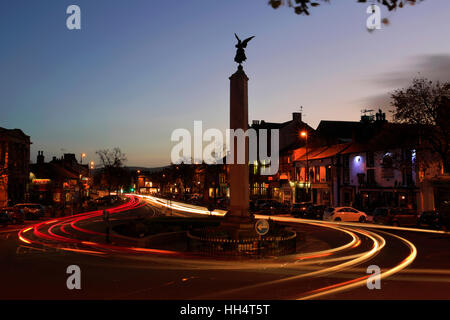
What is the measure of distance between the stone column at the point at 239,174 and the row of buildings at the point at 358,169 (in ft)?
60.3

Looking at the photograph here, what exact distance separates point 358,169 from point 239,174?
1251 inches

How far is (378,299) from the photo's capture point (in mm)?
9281

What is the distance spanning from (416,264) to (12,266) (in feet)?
48.3

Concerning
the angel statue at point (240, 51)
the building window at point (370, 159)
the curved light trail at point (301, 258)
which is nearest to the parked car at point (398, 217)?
the curved light trail at point (301, 258)

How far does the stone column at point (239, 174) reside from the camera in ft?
58.3

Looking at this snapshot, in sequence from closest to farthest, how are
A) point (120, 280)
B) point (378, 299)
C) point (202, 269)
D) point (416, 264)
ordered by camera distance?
point (378, 299), point (120, 280), point (202, 269), point (416, 264)

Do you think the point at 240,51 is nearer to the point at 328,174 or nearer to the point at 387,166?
the point at 387,166

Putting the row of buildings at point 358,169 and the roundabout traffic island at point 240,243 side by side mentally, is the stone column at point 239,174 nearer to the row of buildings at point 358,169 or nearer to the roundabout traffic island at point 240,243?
the roundabout traffic island at point 240,243

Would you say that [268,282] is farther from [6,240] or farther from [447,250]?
[6,240]

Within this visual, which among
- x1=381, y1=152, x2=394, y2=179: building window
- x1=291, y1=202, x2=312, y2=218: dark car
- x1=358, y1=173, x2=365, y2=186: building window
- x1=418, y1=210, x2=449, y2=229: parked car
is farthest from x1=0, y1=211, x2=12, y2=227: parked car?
x1=358, y1=173, x2=365, y2=186: building window

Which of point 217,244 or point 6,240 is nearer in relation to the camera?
point 217,244

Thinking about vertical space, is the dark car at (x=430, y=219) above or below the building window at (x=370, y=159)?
below
